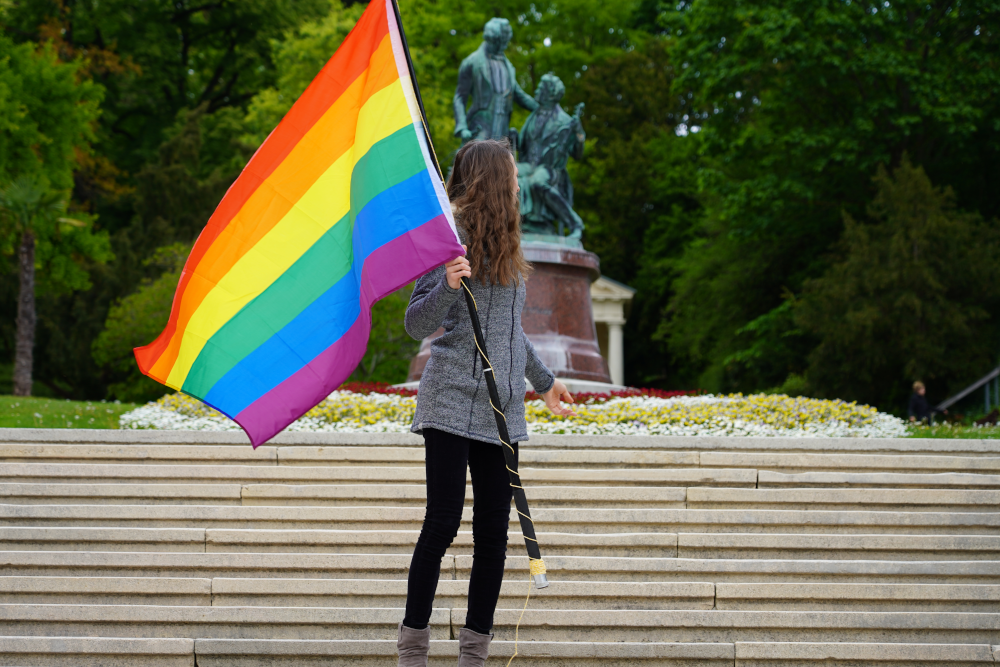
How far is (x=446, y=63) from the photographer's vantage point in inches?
1236

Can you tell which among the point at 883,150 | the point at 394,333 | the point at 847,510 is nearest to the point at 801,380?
the point at 883,150

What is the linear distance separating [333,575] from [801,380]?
18012 millimetres

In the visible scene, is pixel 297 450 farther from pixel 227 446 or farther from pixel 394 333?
pixel 394 333

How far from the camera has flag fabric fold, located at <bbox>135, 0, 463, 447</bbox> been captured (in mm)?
3715

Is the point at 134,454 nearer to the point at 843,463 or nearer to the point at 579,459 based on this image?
the point at 579,459

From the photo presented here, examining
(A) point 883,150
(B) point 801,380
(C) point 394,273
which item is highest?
(A) point 883,150

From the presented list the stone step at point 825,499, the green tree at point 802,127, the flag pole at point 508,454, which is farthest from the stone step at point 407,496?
the green tree at point 802,127

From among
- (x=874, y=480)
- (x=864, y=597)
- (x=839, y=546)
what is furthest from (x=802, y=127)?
(x=864, y=597)

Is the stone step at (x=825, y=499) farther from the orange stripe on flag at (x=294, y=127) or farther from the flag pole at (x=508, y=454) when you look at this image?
the orange stripe on flag at (x=294, y=127)

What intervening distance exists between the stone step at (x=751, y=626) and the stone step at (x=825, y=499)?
54.3 inches

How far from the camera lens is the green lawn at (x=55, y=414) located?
8.75 meters

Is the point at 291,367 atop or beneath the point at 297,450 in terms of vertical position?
atop

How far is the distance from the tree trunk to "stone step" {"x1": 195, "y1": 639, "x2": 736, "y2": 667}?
17.1m

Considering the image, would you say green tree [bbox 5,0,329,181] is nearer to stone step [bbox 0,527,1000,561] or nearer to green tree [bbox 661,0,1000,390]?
green tree [bbox 661,0,1000,390]
